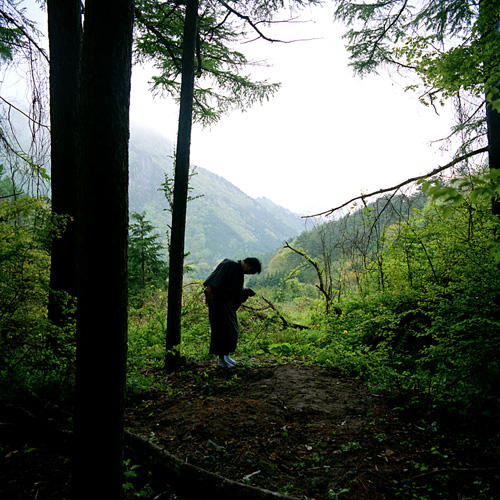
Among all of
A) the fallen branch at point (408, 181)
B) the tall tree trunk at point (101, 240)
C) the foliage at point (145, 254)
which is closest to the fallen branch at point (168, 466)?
the tall tree trunk at point (101, 240)

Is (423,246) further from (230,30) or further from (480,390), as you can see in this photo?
(230,30)

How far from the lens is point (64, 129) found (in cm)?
417

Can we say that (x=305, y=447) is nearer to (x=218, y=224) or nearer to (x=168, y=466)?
(x=168, y=466)

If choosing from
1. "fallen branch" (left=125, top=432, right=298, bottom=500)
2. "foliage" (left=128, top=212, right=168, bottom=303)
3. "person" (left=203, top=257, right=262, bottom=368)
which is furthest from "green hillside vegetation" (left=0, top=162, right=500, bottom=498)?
"foliage" (left=128, top=212, right=168, bottom=303)

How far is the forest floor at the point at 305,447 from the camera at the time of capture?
2250 mm

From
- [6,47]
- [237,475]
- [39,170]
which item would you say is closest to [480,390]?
[237,475]

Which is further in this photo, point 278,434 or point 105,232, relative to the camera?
point 278,434

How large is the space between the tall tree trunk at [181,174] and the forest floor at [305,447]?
1.44 m

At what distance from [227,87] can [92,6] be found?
5.89m

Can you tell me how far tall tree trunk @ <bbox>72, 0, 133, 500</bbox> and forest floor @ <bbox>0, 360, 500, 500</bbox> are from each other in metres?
0.89

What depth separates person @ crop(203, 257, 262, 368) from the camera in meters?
5.31

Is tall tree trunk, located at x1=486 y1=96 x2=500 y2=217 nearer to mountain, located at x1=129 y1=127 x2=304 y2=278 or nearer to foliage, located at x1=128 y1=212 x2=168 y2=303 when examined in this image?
foliage, located at x1=128 y1=212 x2=168 y2=303

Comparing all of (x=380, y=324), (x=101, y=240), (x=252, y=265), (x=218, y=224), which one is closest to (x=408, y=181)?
(x=380, y=324)

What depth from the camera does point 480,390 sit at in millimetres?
2781
